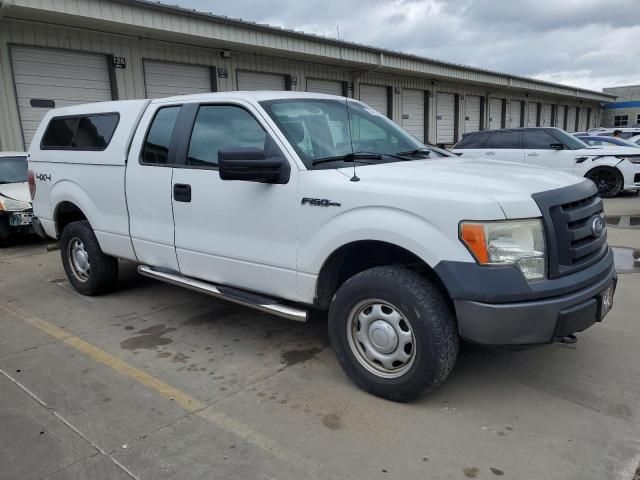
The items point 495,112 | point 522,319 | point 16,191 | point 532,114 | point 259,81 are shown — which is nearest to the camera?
point 522,319

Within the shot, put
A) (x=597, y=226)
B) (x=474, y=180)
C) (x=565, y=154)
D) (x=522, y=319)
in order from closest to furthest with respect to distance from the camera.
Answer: (x=522, y=319), (x=474, y=180), (x=597, y=226), (x=565, y=154)

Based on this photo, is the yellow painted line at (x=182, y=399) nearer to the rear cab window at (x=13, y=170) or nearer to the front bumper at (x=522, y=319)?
the front bumper at (x=522, y=319)

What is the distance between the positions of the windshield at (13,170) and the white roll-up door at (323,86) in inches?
388

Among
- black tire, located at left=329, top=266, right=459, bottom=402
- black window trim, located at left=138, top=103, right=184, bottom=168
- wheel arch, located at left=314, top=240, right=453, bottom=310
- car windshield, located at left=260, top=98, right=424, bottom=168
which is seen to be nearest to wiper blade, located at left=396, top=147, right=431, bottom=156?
car windshield, located at left=260, top=98, right=424, bottom=168

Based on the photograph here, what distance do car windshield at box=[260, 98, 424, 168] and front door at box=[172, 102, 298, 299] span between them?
6.7 inches

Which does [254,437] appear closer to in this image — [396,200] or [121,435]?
[121,435]

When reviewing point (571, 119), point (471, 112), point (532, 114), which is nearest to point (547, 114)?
point (532, 114)

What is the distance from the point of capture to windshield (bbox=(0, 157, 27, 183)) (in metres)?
9.00

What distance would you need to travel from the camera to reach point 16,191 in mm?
8523

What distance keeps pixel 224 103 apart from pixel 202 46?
10.7 meters

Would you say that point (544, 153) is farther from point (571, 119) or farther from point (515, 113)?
point (571, 119)

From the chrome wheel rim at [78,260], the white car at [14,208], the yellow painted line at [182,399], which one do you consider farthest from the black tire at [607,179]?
the white car at [14,208]

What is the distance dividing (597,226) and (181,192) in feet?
9.90

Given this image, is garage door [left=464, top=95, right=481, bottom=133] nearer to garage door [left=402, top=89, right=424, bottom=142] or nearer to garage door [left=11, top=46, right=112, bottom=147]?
garage door [left=402, top=89, right=424, bottom=142]
